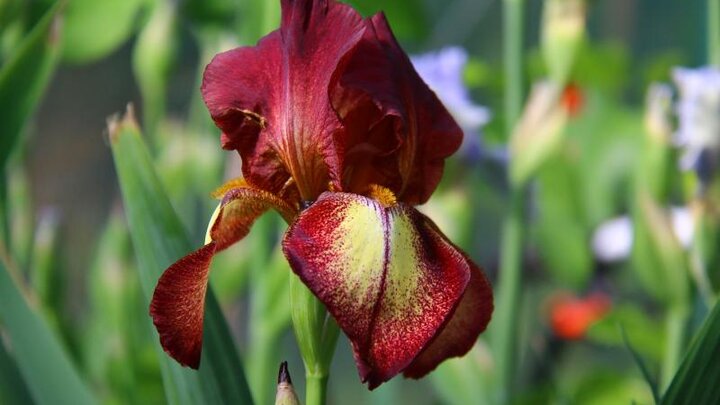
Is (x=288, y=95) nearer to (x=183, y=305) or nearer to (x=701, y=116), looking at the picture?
(x=183, y=305)

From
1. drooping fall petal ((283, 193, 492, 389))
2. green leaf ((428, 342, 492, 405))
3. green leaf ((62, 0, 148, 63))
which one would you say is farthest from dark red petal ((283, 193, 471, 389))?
green leaf ((62, 0, 148, 63))

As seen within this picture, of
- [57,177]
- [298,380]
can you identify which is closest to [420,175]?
[298,380]

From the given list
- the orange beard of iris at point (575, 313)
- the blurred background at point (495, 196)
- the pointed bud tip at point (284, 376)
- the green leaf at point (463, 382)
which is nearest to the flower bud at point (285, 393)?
the pointed bud tip at point (284, 376)

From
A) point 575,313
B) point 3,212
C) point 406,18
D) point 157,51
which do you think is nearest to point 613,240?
point 575,313

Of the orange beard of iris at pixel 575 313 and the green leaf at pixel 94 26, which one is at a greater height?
the green leaf at pixel 94 26

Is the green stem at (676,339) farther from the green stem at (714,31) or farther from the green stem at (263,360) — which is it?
the green stem at (263,360)

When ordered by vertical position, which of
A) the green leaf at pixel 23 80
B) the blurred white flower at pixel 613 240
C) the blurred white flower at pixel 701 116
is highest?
the green leaf at pixel 23 80

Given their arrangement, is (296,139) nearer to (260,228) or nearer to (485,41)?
(260,228)

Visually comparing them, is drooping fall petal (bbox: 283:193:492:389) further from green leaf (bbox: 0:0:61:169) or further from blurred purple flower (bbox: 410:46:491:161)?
blurred purple flower (bbox: 410:46:491:161)
